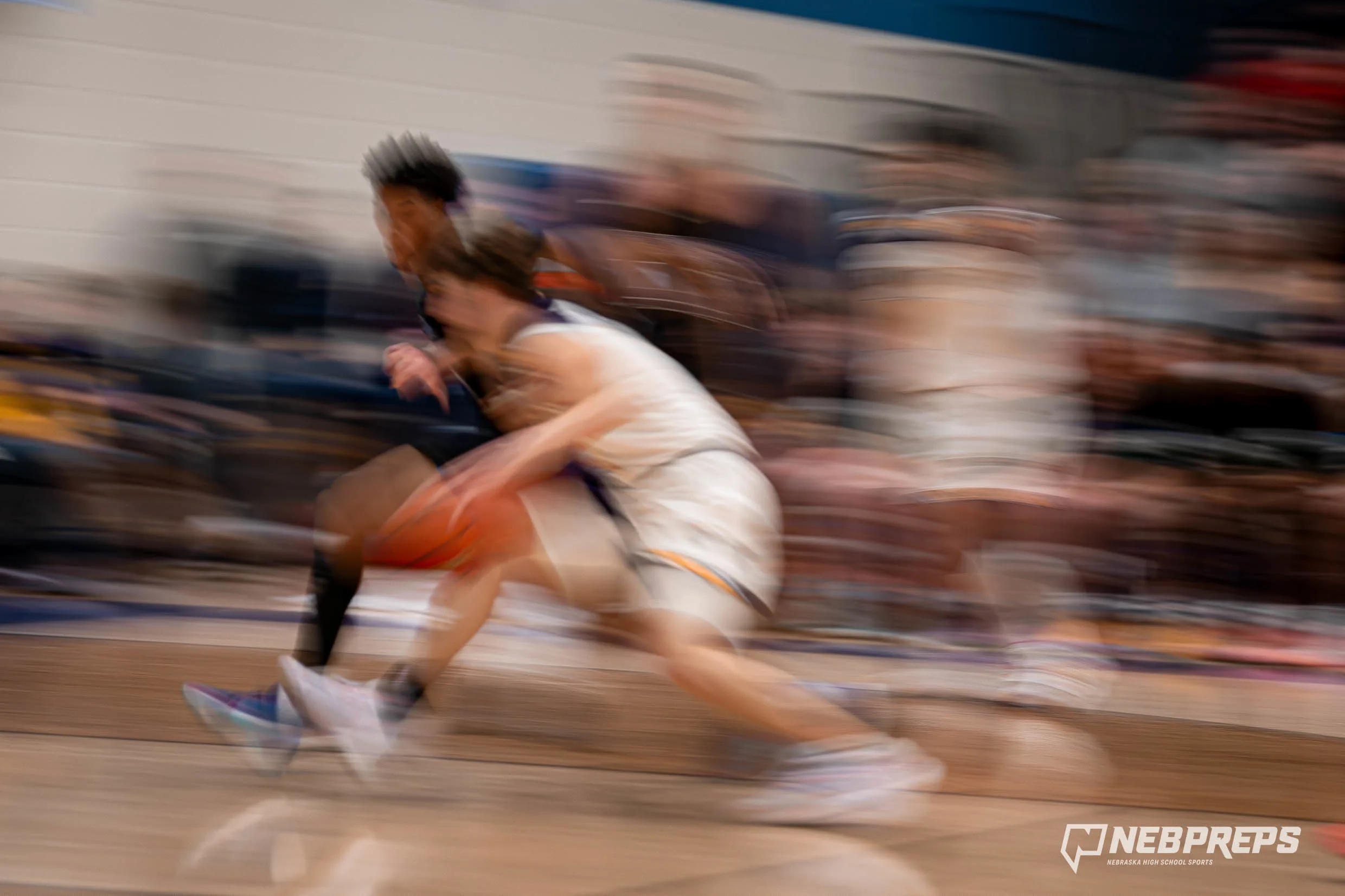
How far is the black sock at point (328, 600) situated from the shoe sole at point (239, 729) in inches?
7.0

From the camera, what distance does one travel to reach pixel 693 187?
426 cm

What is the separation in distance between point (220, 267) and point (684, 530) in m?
2.95

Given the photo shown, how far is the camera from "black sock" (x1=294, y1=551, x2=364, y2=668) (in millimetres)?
2770

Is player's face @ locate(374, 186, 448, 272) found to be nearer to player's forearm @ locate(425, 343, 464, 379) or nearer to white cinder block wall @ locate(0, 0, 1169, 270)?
player's forearm @ locate(425, 343, 464, 379)

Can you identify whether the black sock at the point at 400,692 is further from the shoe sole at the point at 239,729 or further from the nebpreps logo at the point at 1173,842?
the nebpreps logo at the point at 1173,842

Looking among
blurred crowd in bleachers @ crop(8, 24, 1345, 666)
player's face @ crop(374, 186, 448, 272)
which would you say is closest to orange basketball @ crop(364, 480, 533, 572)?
player's face @ crop(374, 186, 448, 272)

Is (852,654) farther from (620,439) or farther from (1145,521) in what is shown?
(620,439)

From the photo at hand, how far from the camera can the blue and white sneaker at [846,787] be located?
8.49 feet

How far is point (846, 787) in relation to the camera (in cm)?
259

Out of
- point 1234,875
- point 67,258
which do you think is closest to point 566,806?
point 1234,875

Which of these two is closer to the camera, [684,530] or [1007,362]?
[684,530]

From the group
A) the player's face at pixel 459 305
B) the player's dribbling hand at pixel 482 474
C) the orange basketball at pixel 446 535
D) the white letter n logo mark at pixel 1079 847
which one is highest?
the player's face at pixel 459 305

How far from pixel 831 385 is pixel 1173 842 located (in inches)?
95.7

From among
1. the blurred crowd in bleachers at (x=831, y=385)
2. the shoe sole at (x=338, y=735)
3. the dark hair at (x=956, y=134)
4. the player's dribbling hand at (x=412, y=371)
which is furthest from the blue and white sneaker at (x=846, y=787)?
the blurred crowd in bleachers at (x=831, y=385)
